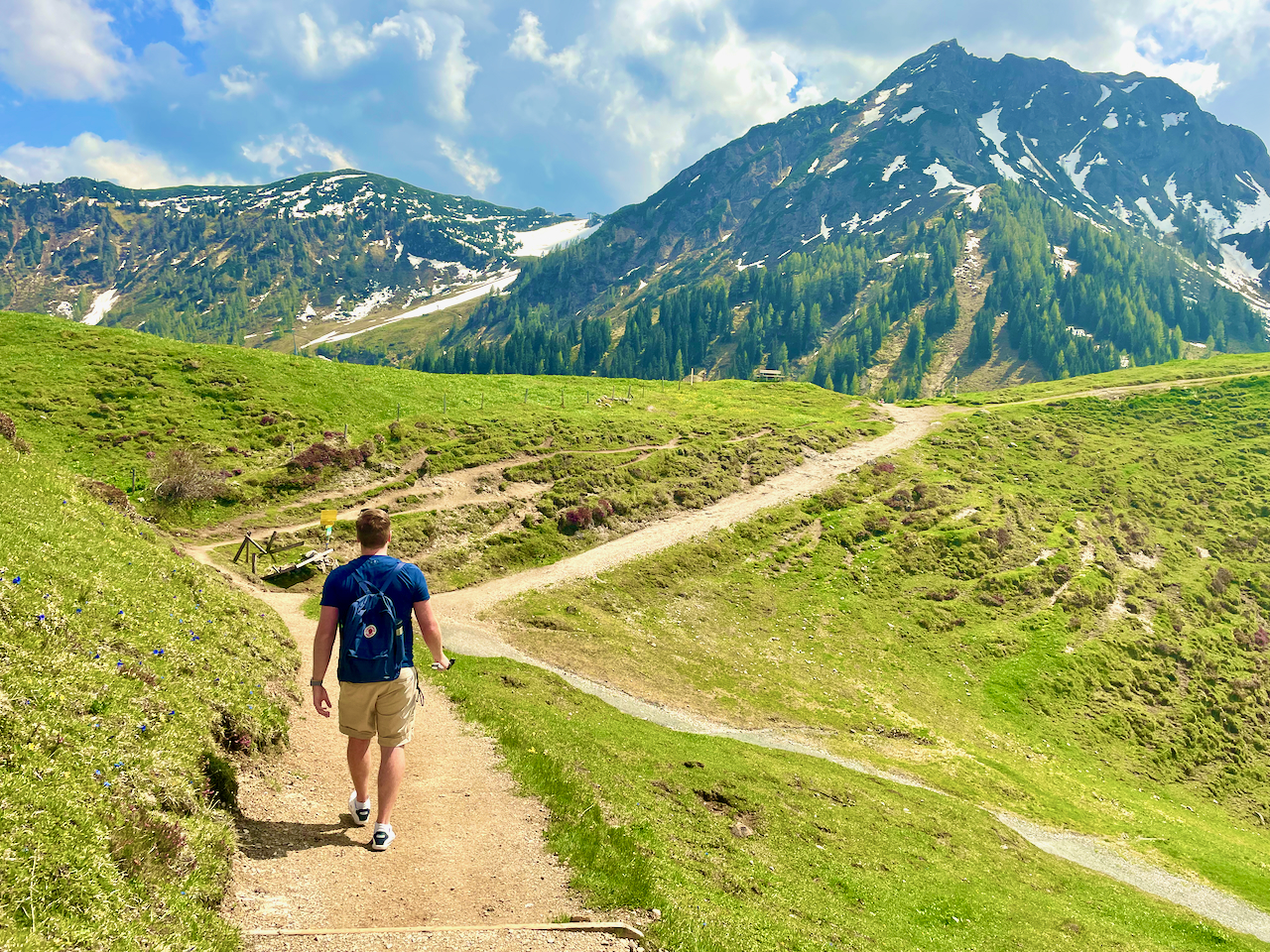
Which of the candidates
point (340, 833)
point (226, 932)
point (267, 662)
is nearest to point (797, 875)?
point (340, 833)

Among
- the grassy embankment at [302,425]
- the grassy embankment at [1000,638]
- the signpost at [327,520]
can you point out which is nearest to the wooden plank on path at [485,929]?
the grassy embankment at [1000,638]

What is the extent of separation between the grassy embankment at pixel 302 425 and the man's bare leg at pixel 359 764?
34.5m

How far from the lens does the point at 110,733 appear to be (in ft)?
29.1

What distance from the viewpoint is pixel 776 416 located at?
87.7m

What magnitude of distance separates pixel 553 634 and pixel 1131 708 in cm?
3963

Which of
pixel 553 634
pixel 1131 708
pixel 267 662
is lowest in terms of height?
pixel 1131 708

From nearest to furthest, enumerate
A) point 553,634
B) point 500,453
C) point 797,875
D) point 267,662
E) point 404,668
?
point 404,668
point 797,875
point 267,662
point 553,634
point 500,453

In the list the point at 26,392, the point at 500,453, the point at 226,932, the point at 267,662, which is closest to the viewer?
the point at 226,932

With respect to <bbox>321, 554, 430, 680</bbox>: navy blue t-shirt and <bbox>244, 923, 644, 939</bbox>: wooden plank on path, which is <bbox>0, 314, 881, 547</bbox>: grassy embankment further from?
<bbox>244, 923, 644, 939</bbox>: wooden plank on path

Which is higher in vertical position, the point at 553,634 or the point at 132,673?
the point at 132,673

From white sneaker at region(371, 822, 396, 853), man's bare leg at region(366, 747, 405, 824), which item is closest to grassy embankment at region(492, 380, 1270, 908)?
white sneaker at region(371, 822, 396, 853)

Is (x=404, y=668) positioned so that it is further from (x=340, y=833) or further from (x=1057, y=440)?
(x=1057, y=440)

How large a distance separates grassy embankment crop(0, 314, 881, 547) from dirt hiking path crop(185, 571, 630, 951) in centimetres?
3202

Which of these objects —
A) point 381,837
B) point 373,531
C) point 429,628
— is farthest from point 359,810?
point 373,531
